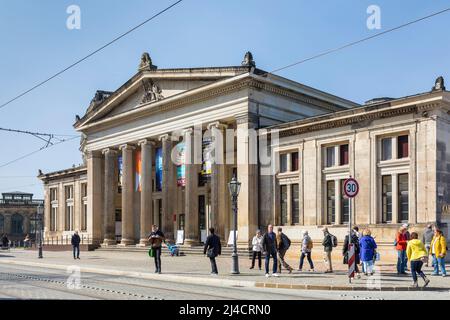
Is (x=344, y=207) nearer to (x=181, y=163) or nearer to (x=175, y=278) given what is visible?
(x=181, y=163)

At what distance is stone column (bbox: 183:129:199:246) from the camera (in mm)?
39281

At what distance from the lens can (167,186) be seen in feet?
138

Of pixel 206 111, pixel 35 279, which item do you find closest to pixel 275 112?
pixel 206 111

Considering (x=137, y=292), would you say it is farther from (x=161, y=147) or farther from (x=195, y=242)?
(x=161, y=147)

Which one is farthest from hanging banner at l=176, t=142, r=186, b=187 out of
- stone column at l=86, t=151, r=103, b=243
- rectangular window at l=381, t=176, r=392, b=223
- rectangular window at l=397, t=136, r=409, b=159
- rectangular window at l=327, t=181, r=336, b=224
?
rectangular window at l=397, t=136, r=409, b=159

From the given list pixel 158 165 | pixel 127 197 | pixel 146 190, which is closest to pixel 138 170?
pixel 127 197

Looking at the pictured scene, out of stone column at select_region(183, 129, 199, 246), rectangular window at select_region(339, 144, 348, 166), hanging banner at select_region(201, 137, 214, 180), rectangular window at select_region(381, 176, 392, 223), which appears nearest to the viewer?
rectangular window at select_region(381, 176, 392, 223)

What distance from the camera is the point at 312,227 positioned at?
33.1 meters

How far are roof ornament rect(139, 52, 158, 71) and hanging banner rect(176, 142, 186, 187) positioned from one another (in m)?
6.66

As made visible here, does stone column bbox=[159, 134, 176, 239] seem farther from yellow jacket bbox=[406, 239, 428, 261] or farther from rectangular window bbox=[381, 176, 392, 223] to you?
yellow jacket bbox=[406, 239, 428, 261]

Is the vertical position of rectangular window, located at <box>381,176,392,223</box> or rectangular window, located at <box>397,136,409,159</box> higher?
rectangular window, located at <box>397,136,409,159</box>

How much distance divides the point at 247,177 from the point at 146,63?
13.8m

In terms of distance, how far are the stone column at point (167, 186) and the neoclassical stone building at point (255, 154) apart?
7 cm

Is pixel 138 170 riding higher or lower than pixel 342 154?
lower
